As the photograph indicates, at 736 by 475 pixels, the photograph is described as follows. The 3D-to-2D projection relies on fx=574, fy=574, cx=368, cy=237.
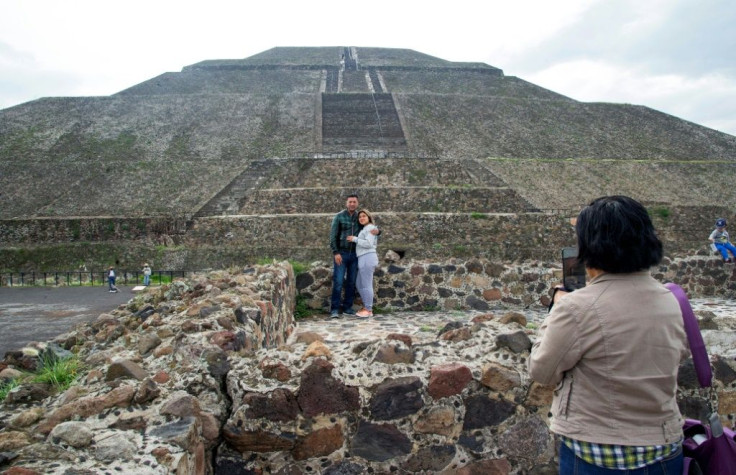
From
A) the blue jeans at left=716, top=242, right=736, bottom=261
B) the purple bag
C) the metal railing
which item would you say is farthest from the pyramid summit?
the purple bag

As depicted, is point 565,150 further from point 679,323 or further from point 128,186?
point 679,323

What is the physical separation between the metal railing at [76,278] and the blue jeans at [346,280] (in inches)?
353

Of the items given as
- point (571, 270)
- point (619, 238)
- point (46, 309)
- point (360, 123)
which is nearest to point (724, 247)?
point (571, 270)

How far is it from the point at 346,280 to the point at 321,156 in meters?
18.8

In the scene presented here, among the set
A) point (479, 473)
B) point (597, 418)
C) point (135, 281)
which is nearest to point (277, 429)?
point (479, 473)

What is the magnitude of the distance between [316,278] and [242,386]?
14.9 feet

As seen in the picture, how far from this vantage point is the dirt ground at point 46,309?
295 inches

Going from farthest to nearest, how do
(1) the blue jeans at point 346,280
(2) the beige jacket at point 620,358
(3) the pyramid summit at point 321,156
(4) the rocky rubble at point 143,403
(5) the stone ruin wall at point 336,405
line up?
(3) the pyramid summit at point 321,156 < (1) the blue jeans at point 346,280 < (5) the stone ruin wall at point 336,405 < (4) the rocky rubble at point 143,403 < (2) the beige jacket at point 620,358

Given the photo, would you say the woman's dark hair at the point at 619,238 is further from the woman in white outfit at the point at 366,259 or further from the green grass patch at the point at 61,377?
the woman in white outfit at the point at 366,259

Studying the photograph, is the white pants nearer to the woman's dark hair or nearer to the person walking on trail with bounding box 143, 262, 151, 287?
the woman's dark hair

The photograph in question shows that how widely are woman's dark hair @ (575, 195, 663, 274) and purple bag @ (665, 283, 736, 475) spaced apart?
207 mm

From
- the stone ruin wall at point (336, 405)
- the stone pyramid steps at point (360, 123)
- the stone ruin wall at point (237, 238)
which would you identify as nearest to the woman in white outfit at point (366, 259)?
the stone ruin wall at point (336, 405)

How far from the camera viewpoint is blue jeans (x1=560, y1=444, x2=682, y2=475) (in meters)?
1.89

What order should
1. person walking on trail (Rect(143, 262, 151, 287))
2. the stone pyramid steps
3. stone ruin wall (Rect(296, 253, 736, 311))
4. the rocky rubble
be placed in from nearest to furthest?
1. the rocky rubble
2. stone ruin wall (Rect(296, 253, 736, 311))
3. person walking on trail (Rect(143, 262, 151, 287))
4. the stone pyramid steps
